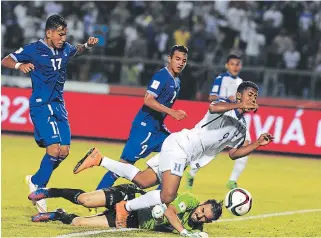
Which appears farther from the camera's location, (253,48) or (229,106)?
(253,48)

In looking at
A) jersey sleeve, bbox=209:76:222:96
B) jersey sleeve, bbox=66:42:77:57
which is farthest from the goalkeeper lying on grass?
jersey sleeve, bbox=209:76:222:96

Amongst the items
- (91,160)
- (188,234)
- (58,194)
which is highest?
(91,160)

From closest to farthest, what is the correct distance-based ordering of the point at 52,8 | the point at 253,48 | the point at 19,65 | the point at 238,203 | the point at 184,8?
the point at 238,203
the point at 19,65
the point at 253,48
the point at 184,8
the point at 52,8

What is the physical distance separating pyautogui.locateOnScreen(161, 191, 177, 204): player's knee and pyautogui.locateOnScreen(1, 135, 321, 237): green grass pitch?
1.42ft

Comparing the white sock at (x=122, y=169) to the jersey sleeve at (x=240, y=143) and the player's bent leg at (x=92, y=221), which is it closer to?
the player's bent leg at (x=92, y=221)

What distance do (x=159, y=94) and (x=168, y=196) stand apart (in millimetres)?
1779

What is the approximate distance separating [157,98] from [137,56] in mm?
12261

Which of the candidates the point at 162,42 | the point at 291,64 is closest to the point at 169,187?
the point at 291,64

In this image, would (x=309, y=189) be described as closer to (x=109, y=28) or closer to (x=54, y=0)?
(x=109, y=28)

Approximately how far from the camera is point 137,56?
24453mm

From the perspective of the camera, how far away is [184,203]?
11078mm

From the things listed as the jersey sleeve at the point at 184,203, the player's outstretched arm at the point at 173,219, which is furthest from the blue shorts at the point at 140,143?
the player's outstretched arm at the point at 173,219

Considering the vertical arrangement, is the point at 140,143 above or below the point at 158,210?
above

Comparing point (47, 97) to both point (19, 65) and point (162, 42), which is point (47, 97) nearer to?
point (19, 65)
